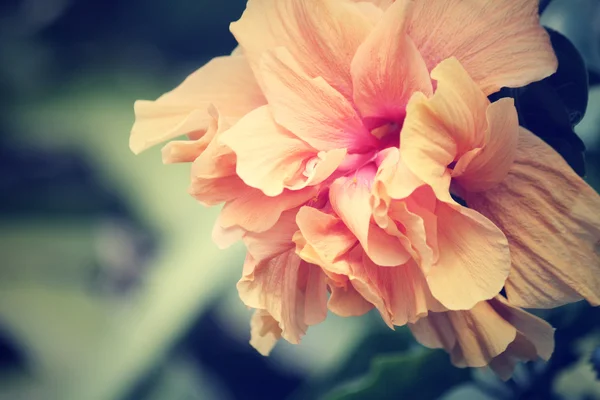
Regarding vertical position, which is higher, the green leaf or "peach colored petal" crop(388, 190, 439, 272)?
"peach colored petal" crop(388, 190, 439, 272)

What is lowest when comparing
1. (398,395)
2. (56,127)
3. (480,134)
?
(398,395)

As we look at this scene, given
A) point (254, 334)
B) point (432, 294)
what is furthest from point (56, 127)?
point (432, 294)

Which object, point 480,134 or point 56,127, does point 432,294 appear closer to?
point 480,134

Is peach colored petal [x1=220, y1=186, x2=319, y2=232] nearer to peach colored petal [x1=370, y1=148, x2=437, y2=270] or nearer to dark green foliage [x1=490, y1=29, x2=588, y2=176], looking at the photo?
peach colored petal [x1=370, y1=148, x2=437, y2=270]

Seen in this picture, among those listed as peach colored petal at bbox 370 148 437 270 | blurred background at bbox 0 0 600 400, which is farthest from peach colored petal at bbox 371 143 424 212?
blurred background at bbox 0 0 600 400

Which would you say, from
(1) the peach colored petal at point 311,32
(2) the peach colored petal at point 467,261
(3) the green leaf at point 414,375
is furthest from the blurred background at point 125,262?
(2) the peach colored petal at point 467,261

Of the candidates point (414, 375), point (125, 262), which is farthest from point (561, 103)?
point (125, 262)
